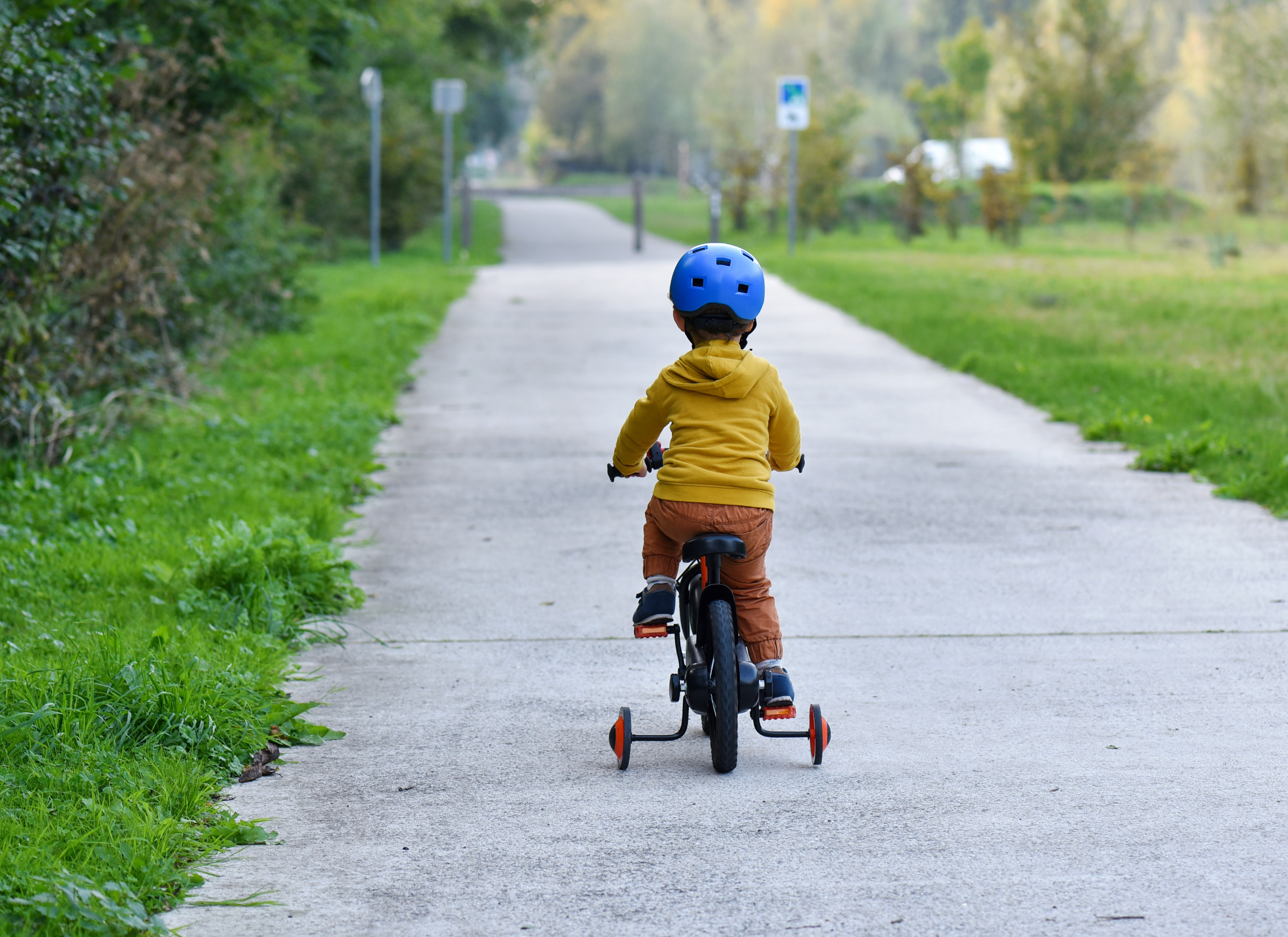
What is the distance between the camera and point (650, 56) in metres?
89.0

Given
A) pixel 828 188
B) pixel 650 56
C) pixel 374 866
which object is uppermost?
pixel 650 56

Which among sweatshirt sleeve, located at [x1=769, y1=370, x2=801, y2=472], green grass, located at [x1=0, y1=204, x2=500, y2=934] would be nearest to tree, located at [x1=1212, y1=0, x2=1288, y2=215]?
green grass, located at [x1=0, y1=204, x2=500, y2=934]

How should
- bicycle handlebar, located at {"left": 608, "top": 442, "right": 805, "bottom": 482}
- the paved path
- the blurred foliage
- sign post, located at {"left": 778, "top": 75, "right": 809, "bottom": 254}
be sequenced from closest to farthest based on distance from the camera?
the paved path, bicycle handlebar, located at {"left": 608, "top": 442, "right": 805, "bottom": 482}, the blurred foliage, sign post, located at {"left": 778, "top": 75, "right": 809, "bottom": 254}

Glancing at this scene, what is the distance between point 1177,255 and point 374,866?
2691cm

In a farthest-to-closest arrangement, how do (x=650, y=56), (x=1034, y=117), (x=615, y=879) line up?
(x=650, y=56)
(x=1034, y=117)
(x=615, y=879)

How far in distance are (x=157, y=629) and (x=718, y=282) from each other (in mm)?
2372

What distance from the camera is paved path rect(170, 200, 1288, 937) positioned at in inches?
140

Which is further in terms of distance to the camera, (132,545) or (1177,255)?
(1177,255)

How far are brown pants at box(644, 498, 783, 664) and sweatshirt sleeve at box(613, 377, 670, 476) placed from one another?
166 mm

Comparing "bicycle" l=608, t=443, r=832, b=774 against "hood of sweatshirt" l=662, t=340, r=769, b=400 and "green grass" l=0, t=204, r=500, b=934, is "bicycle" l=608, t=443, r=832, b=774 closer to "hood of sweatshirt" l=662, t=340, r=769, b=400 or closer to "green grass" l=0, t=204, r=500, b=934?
"hood of sweatshirt" l=662, t=340, r=769, b=400

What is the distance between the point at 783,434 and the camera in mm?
4516

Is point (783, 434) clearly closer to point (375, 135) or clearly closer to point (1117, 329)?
point (1117, 329)

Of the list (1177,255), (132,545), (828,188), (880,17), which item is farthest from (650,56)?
(132,545)

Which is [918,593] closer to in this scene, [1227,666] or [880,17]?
[1227,666]
